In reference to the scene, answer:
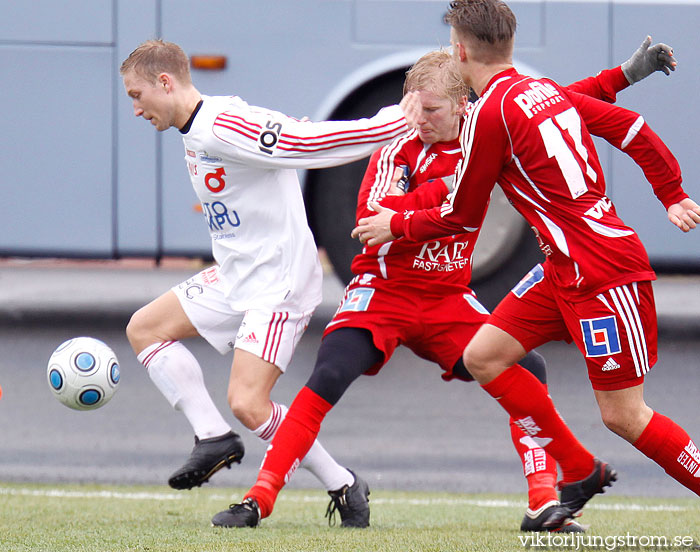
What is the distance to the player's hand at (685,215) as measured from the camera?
412 centimetres

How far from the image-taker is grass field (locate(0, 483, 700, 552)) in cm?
394

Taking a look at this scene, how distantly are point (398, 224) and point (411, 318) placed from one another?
581 mm

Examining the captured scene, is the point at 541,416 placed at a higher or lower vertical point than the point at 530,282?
lower

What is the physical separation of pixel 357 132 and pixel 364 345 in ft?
2.53

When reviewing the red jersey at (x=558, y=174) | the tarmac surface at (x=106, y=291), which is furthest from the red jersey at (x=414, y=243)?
the tarmac surface at (x=106, y=291)

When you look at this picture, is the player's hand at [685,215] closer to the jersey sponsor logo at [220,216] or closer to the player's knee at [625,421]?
the player's knee at [625,421]

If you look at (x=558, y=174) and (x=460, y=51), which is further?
(x=460, y=51)

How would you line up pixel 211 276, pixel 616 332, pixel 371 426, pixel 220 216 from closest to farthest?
pixel 616 332, pixel 220 216, pixel 211 276, pixel 371 426

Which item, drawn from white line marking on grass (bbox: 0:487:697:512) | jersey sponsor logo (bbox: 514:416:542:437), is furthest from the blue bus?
jersey sponsor logo (bbox: 514:416:542:437)

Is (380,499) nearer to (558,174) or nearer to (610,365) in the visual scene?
(610,365)

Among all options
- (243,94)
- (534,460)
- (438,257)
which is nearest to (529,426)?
(534,460)

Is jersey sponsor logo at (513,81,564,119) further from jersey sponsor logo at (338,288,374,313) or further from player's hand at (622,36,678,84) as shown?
jersey sponsor logo at (338,288,374,313)

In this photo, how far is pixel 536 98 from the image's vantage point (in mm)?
4066

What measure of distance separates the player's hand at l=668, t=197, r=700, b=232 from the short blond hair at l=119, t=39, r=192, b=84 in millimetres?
1858
